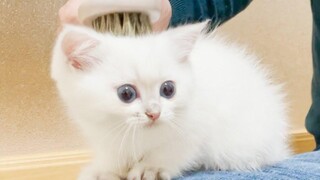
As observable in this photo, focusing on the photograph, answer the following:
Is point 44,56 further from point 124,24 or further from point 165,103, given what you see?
point 165,103

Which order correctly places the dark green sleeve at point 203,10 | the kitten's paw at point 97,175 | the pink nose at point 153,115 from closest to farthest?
1. the pink nose at point 153,115
2. the kitten's paw at point 97,175
3. the dark green sleeve at point 203,10

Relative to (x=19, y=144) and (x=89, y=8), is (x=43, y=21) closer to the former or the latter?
(x=19, y=144)

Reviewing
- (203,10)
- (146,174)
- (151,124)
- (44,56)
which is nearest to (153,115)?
(151,124)

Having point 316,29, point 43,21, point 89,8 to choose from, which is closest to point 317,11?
point 316,29

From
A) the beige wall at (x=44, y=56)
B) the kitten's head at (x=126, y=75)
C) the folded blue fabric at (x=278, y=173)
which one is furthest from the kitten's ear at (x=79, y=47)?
the beige wall at (x=44, y=56)

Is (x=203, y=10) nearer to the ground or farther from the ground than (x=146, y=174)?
farther from the ground

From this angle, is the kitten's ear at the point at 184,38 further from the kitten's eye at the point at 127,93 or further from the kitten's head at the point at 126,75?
the kitten's eye at the point at 127,93
